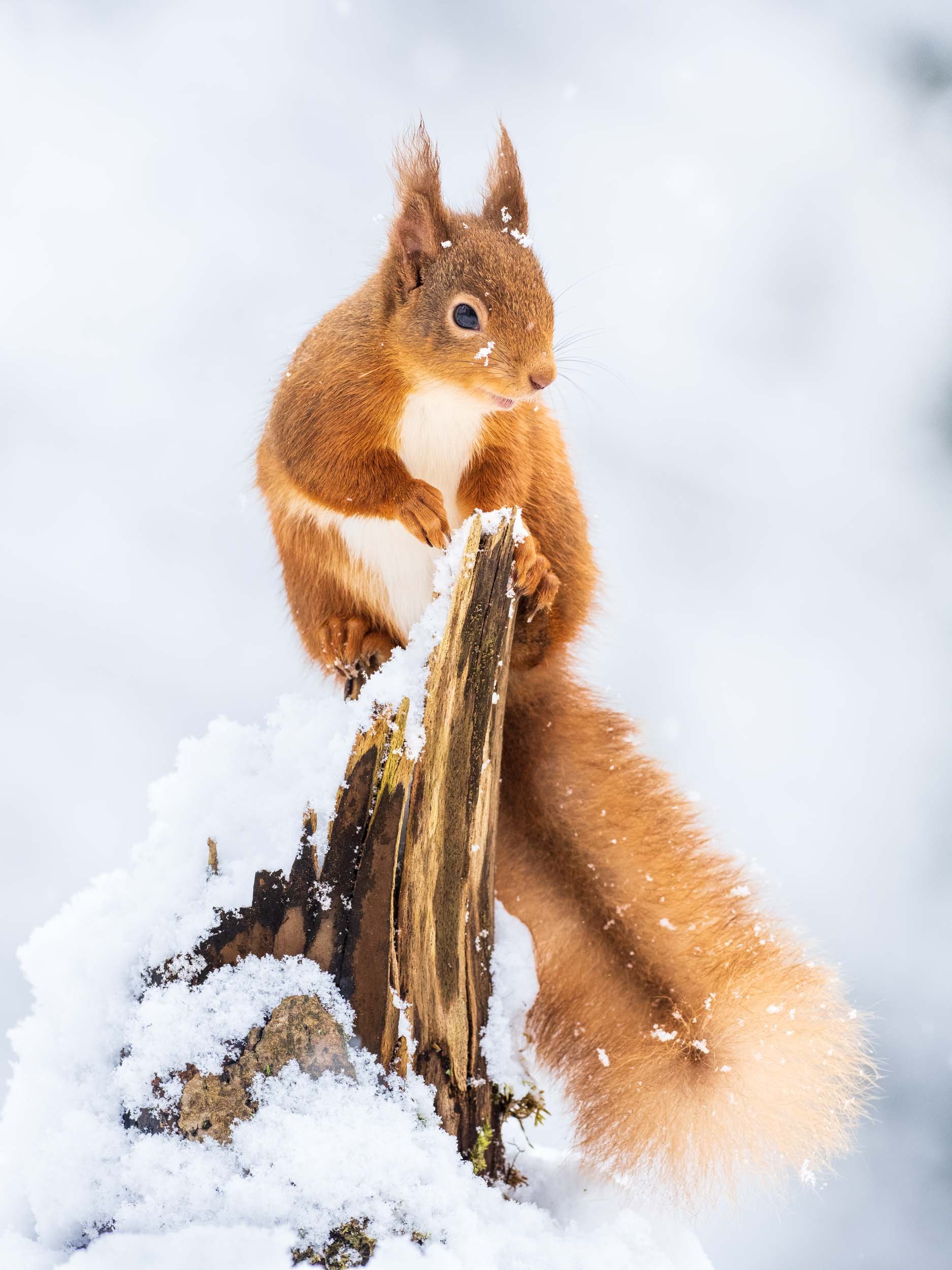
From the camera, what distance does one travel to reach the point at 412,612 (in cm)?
144

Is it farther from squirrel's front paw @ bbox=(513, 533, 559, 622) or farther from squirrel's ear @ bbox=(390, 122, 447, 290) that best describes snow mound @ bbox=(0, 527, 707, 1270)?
squirrel's ear @ bbox=(390, 122, 447, 290)

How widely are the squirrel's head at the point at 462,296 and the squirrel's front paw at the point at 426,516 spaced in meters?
0.13

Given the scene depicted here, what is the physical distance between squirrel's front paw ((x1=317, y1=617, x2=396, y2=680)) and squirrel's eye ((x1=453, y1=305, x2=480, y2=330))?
43 centimetres

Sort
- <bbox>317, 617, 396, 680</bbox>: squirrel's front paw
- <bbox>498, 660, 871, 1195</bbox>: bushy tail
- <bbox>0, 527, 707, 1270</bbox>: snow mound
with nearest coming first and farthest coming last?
<bbox>0, 527, 707, 1270</bbox>: snow mound
<bbox>498, 660, 871, 1195</bbox>: bushy tail
<bbox>317, 617, 396, 680</bbox>: squirrel's front paw

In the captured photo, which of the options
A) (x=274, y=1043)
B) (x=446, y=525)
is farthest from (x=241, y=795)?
(x=446, y=525)

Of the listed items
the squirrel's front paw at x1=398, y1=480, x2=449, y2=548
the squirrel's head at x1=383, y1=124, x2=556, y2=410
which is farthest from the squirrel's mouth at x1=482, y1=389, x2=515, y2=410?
the squirrel's front paw at x1=398, y1=480, x2=449, y2=548

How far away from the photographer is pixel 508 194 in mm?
1351

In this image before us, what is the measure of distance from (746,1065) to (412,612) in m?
0.71

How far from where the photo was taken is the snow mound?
0.89m

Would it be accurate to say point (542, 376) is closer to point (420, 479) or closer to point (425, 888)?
point (420, 479)

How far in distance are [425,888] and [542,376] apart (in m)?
0.59

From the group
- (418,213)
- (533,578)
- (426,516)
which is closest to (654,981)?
(533,578)

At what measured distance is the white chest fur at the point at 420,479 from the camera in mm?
1297

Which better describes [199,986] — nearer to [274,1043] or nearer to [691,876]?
[274,1043]
